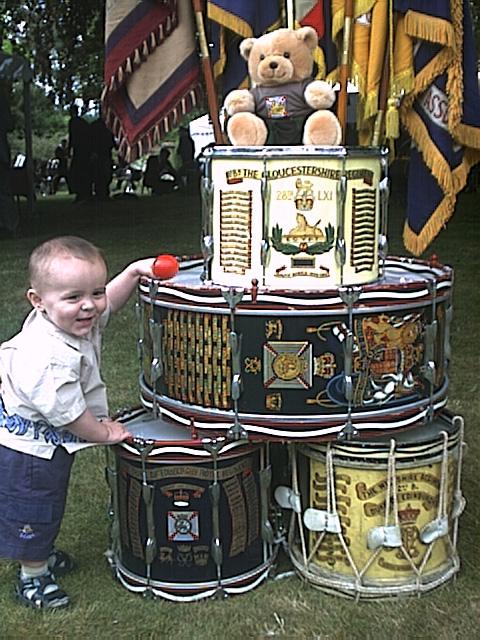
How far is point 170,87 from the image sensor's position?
4.14m

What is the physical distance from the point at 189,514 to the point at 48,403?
582mm

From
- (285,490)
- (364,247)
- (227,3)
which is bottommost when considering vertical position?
(285,490)

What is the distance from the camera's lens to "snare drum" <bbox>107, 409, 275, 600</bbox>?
2865 millimetres

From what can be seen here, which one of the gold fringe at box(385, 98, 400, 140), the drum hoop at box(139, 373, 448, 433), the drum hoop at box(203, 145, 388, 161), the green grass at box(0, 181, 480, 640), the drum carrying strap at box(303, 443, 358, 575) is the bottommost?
the green grass at box(0, 181, 480, 640)

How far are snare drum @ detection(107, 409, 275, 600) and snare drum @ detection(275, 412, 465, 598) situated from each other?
173 mm

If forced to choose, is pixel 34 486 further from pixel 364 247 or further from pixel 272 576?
pixel 364 247

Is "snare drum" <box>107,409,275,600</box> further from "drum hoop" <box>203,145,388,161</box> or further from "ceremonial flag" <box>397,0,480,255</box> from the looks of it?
"ceremonial flag" <box>397,0,480,255</box>

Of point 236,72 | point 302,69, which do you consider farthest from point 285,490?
point 236,72

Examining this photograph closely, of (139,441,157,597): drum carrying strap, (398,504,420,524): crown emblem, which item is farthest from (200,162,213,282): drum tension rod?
(398,504,420,524): crown emblem

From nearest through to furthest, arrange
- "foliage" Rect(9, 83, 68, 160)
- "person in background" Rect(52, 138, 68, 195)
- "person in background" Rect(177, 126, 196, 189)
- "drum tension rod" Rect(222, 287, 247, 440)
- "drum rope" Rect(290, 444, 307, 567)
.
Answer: "drum tension rod" Rect(222, 287, 247, 440) < "drum rope" Rect(290, 444, 307, 567) < "person in background" Rect(177, 126, 196, 189) < "person in background" Rect(52, 138, 68, 195) < "foliage" Rect(9, 83, 68, 160)

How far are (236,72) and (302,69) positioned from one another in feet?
3.02

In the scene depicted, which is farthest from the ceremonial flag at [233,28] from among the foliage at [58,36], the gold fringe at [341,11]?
the foliage at [58,36]

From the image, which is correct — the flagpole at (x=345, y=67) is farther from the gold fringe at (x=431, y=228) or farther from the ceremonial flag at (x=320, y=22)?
the gold fringe at (x=431, y=228)

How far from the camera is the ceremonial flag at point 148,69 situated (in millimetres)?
4016
